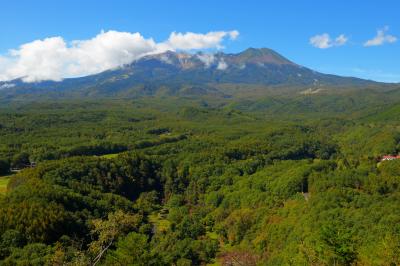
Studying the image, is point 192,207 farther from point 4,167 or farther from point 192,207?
point 4,167

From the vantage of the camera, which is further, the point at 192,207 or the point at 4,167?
the point at 4,167

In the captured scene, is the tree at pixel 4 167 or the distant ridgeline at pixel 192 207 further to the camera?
the tree at pixel 4 167

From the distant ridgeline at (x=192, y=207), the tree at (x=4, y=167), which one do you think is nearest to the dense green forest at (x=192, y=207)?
the distant ridgeline at (x=192, y=207)

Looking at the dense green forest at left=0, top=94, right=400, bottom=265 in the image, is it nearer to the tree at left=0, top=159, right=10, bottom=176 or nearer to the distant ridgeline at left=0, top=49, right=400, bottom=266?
the distant ridgeline at left=0, top=49, right=400, bottom=266

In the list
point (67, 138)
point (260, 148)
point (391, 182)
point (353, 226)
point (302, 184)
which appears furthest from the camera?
point (67, 138)

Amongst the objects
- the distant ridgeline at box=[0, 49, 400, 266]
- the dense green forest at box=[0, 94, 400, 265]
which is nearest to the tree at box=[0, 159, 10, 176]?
the dense green forest at box=[0, 94, 400, 265]

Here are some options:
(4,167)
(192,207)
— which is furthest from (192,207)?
(4,167)

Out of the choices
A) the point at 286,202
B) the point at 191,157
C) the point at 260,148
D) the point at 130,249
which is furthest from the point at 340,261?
the point at 260,148

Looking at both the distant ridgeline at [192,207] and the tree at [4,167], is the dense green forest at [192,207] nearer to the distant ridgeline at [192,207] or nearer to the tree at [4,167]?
the distant ridgeline at [192,207]

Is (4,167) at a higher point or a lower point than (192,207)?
higher

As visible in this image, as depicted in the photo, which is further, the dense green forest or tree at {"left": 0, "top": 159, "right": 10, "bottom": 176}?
tree at {"left": 0, "top": 159, "right": 10, "bottom": 176}

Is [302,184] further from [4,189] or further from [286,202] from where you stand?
[4,189]
